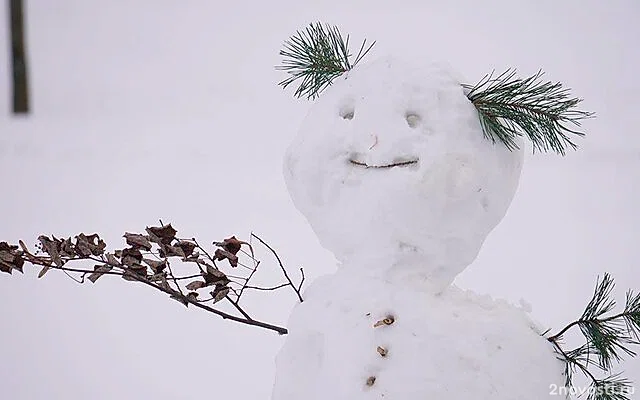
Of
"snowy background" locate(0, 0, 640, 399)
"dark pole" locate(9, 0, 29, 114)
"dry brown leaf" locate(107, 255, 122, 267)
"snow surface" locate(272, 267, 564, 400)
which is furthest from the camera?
"dark pole" locate(9, 0, 29, 114)

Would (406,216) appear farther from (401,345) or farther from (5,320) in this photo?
(5,320)

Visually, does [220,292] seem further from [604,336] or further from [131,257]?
[604,336]

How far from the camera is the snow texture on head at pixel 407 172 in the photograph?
997 millimetres

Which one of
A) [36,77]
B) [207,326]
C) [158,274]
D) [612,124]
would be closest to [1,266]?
[158,274]

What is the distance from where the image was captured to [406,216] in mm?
998

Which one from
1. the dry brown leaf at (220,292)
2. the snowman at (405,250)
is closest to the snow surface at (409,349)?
the snowman at (405,250)

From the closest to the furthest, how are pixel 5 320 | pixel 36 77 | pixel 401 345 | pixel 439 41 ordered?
pixel 401 345 < pixel 5 320 < pixel 36 77 < pixel 439 41

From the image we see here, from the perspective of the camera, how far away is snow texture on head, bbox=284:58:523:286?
100 cm

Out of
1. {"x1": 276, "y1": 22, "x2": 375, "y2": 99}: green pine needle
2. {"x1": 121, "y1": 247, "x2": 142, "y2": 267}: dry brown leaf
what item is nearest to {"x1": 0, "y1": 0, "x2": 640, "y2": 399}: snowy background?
{"x1": 276, "y1": 22, "x2": 375, "y2": 99}: green pine needle

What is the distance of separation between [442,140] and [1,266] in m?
0.62

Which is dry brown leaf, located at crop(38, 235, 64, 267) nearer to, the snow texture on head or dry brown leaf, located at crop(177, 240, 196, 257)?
dry brown leaf, located at crop(177, 240, 196, 257)

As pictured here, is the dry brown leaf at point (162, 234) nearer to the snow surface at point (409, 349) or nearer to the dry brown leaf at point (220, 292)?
the dry brown leaf at point (220, 292)

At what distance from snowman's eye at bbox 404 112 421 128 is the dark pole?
13.7 feet

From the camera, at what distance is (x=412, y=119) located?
3.37ft
